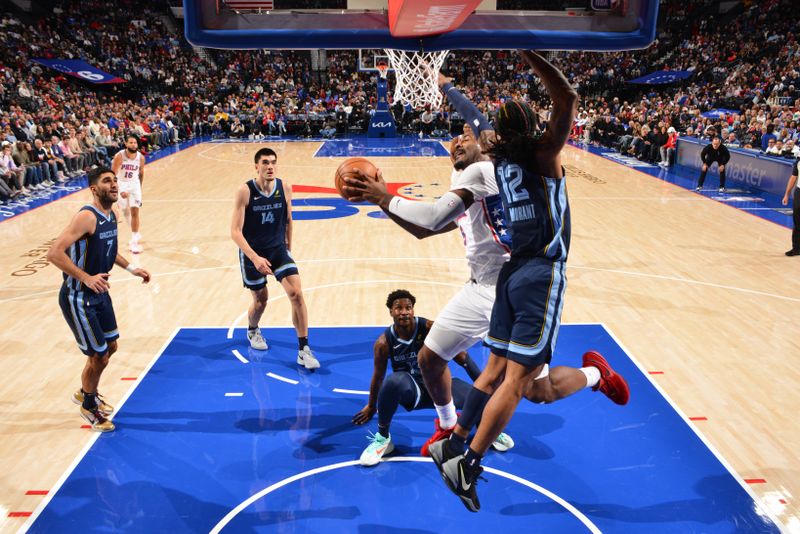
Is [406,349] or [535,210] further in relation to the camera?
[406,349]

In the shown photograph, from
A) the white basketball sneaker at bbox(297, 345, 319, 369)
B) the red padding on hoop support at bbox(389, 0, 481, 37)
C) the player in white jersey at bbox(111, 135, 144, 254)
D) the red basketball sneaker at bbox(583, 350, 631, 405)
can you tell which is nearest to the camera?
the red basketball sneaker at bbox(583, 350, 631, 405)

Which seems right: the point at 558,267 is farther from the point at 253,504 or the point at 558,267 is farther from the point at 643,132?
the point at 643,132

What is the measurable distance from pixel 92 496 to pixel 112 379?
1.78 m

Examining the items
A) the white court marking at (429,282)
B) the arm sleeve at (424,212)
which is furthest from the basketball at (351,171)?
the white court marking at (429,282)

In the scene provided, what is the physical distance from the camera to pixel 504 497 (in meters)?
3.94

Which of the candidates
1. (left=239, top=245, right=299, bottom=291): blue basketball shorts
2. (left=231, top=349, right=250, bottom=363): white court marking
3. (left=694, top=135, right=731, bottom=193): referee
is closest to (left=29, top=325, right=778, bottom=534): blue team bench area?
(left=231, top=349, right=250, bottom=363): white court marking

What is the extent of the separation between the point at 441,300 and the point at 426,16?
3477 millimetres

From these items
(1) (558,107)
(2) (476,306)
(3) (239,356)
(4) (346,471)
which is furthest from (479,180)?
(3) (239,356)

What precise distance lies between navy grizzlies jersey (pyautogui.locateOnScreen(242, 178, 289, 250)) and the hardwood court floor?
124 cm

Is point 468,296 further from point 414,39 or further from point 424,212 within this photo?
point 414,39

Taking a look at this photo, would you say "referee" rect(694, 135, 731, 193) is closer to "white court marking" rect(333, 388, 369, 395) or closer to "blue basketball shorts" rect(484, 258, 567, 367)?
"white court marking" rect(333, 388, 369, 395)

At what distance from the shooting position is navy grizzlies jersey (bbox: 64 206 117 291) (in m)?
4.60

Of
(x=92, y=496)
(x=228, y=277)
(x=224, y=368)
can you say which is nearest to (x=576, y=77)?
(x=228, y=277)

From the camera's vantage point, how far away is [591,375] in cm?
416
